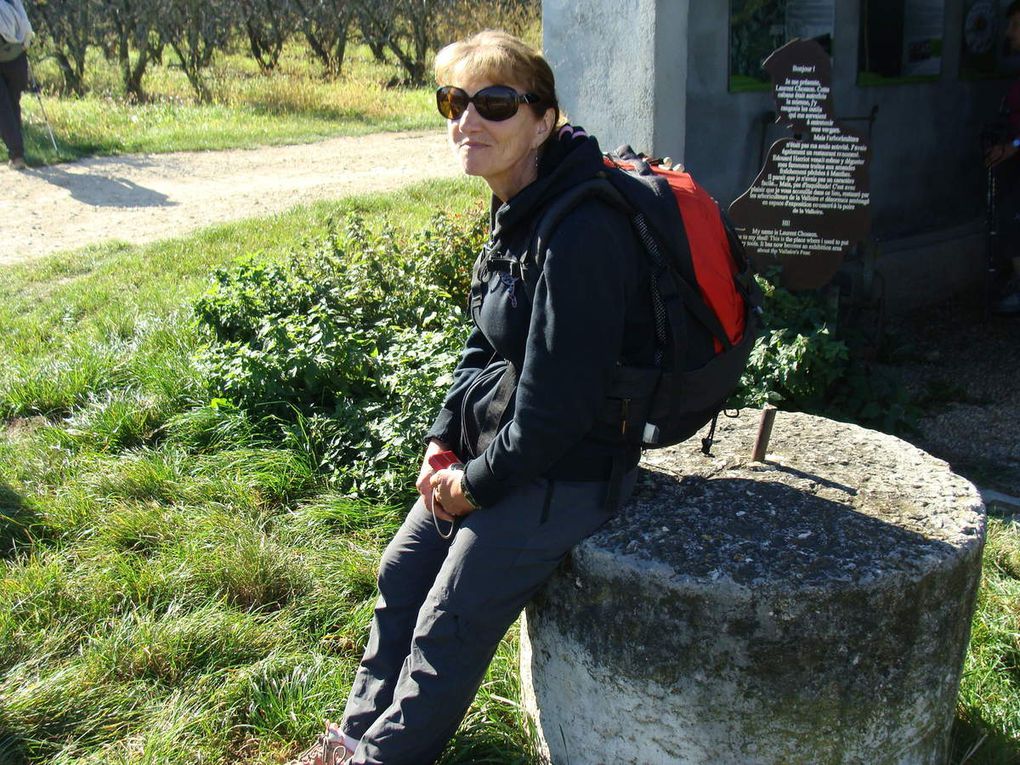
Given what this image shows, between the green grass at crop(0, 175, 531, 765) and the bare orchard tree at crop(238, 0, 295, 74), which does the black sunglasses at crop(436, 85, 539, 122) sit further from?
the bare orchard tree at crop(238, 0, 295, 74)

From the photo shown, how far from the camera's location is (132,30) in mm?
17406

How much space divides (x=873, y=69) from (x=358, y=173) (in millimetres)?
5454

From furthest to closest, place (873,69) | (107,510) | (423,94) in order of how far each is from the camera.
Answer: (423,94) → (873,69) → (107,510)

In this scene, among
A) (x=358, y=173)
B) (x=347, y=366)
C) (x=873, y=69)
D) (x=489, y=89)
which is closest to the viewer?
(x=489, y=89)

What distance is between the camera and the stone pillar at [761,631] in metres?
2.43

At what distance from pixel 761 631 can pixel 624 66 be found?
365cm

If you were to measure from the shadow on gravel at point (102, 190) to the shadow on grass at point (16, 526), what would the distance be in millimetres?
5550

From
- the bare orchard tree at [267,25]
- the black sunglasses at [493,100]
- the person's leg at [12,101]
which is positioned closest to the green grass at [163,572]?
the black sunglasses at [493,100]

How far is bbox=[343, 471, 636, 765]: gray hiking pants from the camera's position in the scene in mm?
2543

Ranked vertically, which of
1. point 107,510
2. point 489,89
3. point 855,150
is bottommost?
point 107,510

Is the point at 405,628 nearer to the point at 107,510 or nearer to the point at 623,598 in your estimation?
the point at 623,598

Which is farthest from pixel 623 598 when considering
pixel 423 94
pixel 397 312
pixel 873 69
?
pixel 423 94

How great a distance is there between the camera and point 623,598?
253 cm

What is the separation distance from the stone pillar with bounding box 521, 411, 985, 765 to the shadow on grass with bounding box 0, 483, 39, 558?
2305 mm
